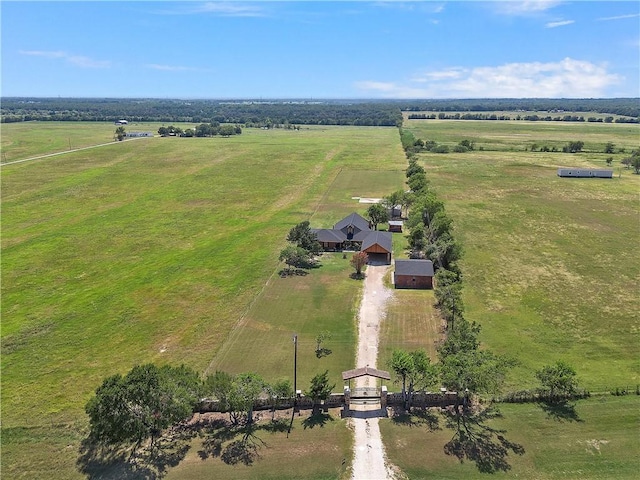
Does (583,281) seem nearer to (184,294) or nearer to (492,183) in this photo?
(184,294)

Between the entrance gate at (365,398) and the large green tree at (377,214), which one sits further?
the large green tree at (377,214)

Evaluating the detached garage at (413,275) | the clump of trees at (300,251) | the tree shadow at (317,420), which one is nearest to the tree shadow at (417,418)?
the tree shadow at (317,420)

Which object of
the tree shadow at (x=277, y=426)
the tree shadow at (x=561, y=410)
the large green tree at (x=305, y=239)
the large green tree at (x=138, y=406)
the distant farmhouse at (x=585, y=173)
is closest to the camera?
the large green tree at (x=138, y=406)

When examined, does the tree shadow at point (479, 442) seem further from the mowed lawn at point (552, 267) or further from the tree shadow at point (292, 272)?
the tree shadow at point (292, 272)

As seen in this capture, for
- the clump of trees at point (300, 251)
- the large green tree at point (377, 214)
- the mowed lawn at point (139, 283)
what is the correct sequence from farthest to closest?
1. the large green tree at point (377, 214)
2. the clump of trees at point (300, 251)
3. the mowed lawn at point (139, 283)

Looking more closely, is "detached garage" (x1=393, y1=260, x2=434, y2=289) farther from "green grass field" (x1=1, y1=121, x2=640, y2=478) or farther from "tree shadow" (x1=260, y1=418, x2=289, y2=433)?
"tree shadow" (x1=260, y1=418, x2=289, y2=433)
